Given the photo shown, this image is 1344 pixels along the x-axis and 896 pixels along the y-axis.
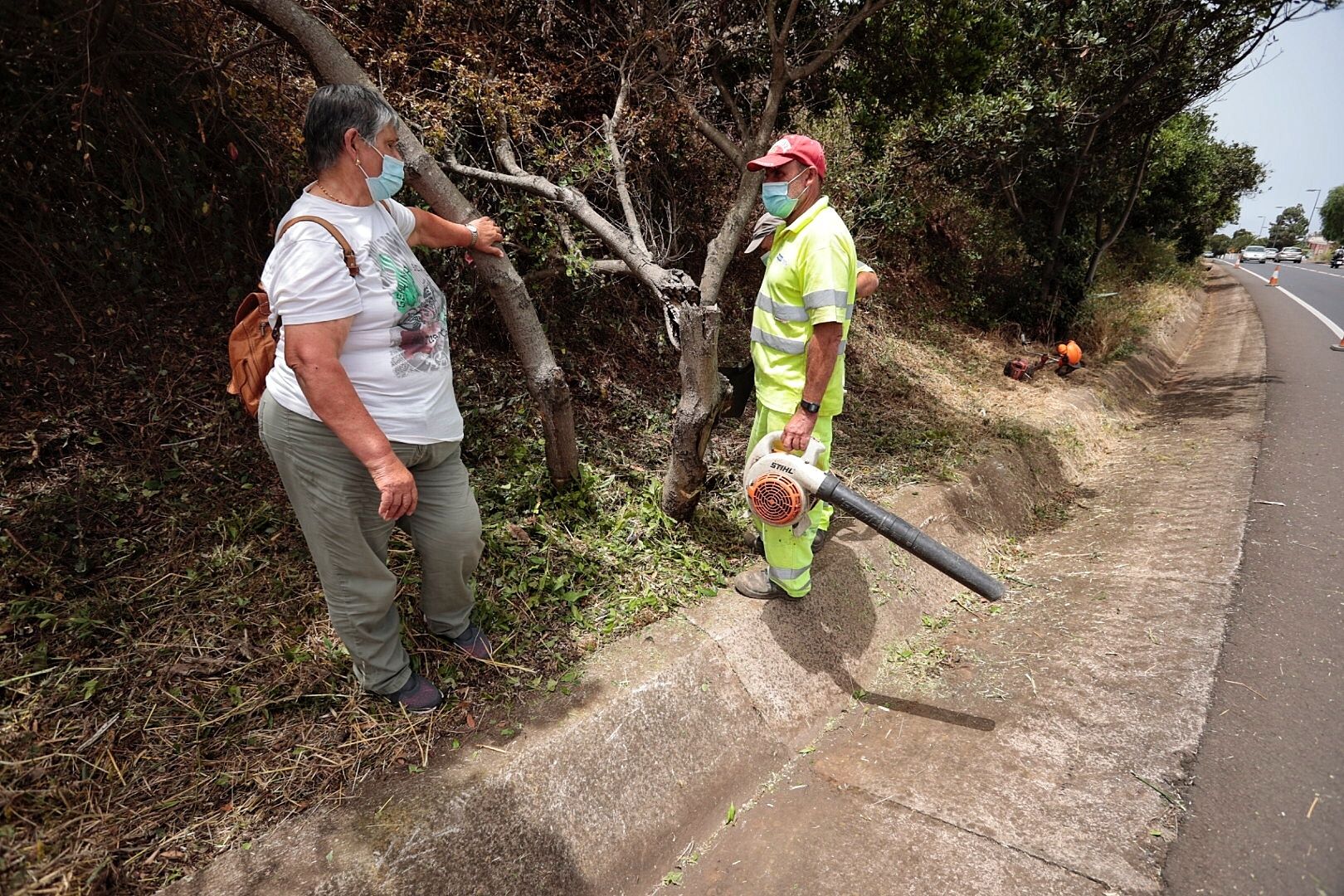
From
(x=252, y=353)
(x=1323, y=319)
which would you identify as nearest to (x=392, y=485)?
(x=252, y=353)

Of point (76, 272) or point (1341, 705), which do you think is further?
point (76, 272)

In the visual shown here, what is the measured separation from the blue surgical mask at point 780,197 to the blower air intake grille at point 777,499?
1188 millimetres

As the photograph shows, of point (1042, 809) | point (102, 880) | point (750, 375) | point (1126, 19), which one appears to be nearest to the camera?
point (102, 880)

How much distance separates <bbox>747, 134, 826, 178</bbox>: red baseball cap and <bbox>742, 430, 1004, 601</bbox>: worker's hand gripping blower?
127 cm

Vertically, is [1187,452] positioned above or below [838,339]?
below

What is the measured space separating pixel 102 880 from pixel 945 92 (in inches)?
251

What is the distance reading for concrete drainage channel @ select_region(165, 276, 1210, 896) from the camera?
6.41 feet

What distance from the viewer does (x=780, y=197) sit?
298 cm

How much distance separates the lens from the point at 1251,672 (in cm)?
319

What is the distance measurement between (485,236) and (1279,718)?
4050 millimetres

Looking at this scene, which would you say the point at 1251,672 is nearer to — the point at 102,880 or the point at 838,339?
the point at 838,339

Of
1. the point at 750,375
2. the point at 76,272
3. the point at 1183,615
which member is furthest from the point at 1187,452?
the point at 76,272

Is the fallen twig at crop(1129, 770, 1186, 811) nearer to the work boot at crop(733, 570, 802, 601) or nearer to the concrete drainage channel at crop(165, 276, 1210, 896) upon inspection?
the concrete drainage channel at crop(165, 276, 1210, 896)

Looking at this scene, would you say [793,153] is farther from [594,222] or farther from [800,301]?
[594,222]
